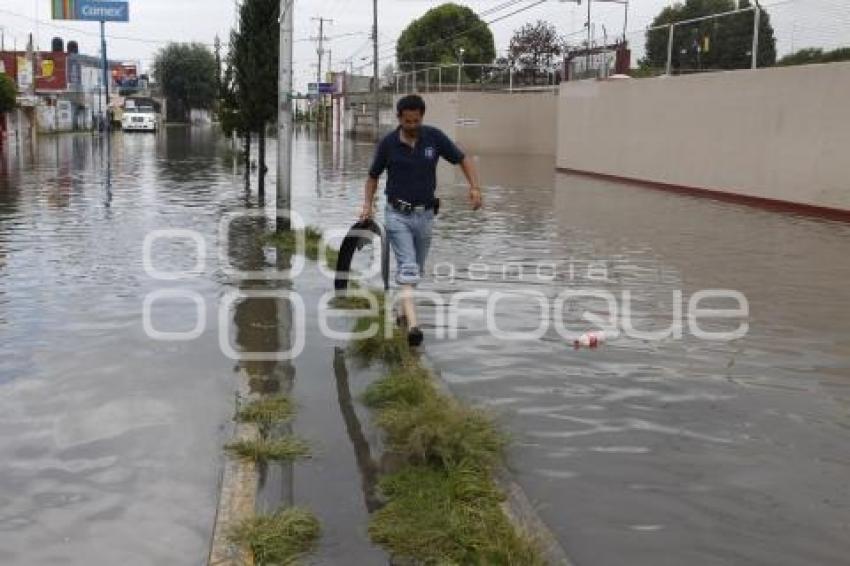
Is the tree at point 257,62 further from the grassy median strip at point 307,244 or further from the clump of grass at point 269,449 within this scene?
the clump of grass at point 269,449

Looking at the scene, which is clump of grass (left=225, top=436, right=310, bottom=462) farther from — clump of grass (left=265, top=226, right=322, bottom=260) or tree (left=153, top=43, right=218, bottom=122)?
tree (left=153, top=43, right=218, bottom=122)

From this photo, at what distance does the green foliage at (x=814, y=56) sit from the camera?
16297 millimetres

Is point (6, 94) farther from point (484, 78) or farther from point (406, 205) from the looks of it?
point (406, 205)

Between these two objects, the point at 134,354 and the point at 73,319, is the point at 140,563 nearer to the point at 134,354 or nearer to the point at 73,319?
the point at 134,354

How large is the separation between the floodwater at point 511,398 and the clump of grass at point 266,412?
10 centimetres

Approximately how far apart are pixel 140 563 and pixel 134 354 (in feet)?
10.5

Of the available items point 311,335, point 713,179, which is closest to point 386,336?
point 311,335

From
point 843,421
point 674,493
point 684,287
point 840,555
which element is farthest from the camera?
point 684,287

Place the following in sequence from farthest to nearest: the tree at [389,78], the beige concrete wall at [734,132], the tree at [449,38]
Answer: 1. the tree at [449,38]
2. the tree at [389,78]
3. the beige concrete wall at [734,132]

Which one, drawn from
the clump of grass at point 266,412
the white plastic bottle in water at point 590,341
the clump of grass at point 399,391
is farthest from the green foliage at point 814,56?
the clump of grass at point 266,412

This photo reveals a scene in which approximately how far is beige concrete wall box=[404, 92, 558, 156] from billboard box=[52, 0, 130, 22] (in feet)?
53.2

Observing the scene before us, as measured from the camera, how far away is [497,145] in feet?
135

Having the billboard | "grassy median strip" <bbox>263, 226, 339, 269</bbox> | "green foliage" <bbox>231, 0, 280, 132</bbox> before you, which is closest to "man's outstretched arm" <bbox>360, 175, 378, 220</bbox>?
"grassy median strip" <bbox>263, 226, 339, 269</bbox>

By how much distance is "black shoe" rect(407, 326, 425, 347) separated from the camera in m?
6.53
